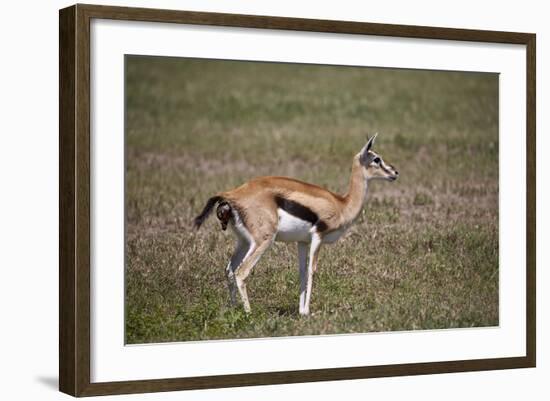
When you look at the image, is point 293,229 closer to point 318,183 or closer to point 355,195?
point 355,195

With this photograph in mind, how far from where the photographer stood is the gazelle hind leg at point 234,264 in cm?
1113

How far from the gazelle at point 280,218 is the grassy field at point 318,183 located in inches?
11.9

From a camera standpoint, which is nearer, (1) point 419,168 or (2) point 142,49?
(2) point 142,49

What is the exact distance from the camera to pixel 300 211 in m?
11.1

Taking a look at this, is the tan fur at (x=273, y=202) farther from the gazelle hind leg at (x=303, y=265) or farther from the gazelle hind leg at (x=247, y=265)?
the gazelle hind leg at (x=303, y=265)

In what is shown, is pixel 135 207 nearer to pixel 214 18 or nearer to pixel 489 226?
pixel 489 226

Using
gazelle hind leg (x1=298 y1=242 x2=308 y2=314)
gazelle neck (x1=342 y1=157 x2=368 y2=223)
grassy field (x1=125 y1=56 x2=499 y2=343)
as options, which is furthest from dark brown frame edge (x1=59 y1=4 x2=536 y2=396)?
gazelle neck (x1=342 y1=157 x2=368 y2=223)

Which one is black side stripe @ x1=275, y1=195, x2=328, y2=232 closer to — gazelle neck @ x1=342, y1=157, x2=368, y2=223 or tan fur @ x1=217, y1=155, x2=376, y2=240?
tan fur @ x1=217, y1=155, x2=376, y2=240

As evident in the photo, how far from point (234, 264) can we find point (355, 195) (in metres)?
1.21

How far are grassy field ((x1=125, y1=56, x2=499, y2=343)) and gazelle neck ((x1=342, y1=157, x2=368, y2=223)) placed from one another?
0.67 meters

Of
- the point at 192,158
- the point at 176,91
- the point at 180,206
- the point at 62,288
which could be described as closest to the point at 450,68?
the point at 62,288

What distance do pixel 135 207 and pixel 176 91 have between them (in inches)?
218

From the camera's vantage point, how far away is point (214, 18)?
9.91m

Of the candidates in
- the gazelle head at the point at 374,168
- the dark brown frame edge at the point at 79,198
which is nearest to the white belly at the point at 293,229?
the gazelle head at the point at 374,168
